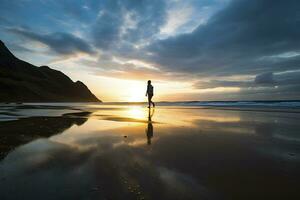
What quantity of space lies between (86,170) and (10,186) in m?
1.17

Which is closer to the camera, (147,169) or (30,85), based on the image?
(147,169)

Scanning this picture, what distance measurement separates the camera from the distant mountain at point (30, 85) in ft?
294

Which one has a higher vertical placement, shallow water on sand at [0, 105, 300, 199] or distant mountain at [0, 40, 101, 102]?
distant mountain at [0, 40, 101, 102]

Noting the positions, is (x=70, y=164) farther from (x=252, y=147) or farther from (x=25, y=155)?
(x=252, y=147)

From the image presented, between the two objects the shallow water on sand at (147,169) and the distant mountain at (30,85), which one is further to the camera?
the distant mountain at (30,85)

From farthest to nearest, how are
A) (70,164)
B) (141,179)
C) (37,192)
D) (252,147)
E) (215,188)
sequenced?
(252,147) → (70,164) → (141,179) → (215,188) → (37,192)

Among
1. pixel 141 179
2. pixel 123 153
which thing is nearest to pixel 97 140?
pixel 123 153

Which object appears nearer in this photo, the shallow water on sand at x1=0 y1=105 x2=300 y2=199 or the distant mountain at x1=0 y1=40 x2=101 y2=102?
the shallow water on sand at x1=0 y1=105 x2=300 y2=199

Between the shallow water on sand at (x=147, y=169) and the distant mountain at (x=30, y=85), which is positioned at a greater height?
the distant mountain at (x=30, y=85)

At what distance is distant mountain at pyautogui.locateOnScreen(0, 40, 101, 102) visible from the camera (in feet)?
294

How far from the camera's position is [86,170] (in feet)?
12.6

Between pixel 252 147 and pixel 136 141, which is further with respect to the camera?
pixel 136 141

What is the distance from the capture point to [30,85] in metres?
110

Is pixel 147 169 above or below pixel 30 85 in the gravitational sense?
below
